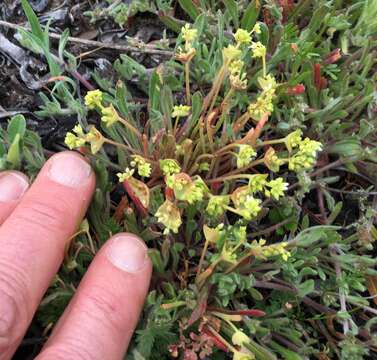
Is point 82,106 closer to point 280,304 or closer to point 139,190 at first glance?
point 139,190

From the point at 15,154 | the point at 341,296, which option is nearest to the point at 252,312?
the point at 341,296

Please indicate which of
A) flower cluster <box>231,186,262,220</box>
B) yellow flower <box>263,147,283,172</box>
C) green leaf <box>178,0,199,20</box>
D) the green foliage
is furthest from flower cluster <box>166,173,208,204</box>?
green leaf <box>178,0,199,20</box>

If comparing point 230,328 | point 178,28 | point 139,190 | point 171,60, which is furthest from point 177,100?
point 230,328

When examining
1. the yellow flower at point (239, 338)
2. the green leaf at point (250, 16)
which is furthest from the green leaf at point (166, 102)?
the yellow flower at point (239, 338)

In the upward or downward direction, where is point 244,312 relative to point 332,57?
downward

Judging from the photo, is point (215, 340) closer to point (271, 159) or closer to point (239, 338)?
point (239, 338)

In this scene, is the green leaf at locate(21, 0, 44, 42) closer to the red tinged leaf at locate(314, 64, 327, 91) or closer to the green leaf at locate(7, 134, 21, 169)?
the green leaf at locate(7, 134, 21, 169)

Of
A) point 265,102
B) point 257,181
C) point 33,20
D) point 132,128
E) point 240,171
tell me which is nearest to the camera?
point 257,181

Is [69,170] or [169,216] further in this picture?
[69,170]
